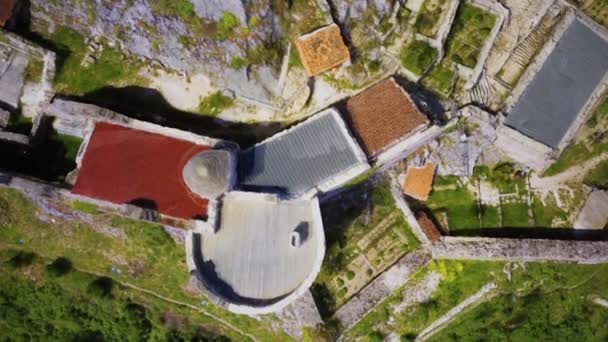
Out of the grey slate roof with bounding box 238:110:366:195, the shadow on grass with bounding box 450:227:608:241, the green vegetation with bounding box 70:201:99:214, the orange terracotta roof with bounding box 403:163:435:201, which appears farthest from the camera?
the shadow on grass with bounding box 450:227:608:241

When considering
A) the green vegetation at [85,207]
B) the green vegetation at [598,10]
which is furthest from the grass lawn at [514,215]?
the green vegetation at [85,207]

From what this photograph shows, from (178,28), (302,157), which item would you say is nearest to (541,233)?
(302,157)

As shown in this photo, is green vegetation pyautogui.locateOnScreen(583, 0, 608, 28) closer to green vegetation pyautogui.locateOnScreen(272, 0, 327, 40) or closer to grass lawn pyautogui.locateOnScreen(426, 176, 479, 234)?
grass lawn pyautogui.locateOnScreen(426, 176, 479, 234)

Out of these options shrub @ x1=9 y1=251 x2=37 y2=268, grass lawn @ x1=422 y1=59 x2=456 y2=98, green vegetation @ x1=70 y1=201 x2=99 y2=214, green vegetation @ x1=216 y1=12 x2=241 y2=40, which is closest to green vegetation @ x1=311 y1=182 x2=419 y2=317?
grass lawn @ x1=422 y1=59 x2=456 y2=98

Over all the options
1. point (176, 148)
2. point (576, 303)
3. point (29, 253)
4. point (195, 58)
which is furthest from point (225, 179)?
point (576, 303)

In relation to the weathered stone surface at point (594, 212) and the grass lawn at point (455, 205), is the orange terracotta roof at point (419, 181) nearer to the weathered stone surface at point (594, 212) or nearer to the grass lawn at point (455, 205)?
the grass lawn at point (455, 205)

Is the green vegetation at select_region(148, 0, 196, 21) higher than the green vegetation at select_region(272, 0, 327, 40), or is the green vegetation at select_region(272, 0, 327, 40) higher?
the green vegetation at select_region(272, 0, 327, 40)

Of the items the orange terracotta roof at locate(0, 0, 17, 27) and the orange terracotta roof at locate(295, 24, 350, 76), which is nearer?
the orange terracotta roof at locate(0, 0, 17, 27)
